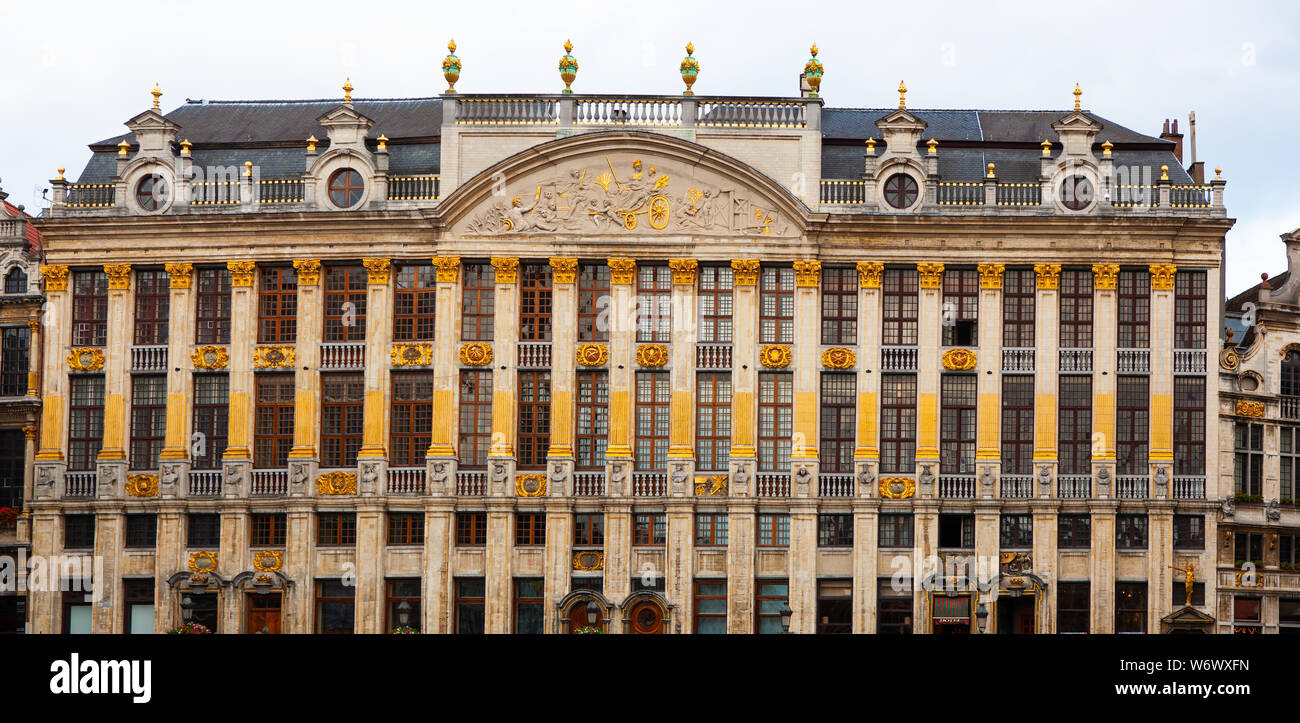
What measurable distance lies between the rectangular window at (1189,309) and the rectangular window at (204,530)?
29.5 m

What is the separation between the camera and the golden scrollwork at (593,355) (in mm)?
59281

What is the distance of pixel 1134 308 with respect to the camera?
59.4 meters

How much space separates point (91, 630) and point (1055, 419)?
2963 cm

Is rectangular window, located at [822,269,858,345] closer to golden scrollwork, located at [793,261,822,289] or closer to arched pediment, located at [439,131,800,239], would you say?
golden scrollwork, located at [793,261,822,289]

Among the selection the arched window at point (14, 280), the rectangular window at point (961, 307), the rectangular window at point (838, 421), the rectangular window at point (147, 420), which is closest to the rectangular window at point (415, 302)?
the rectangular window at point (147, 420)

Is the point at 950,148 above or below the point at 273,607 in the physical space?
above

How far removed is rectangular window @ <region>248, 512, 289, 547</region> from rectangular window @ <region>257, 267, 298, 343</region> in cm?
539

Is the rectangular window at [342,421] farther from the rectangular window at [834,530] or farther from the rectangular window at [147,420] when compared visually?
the rectangular window at [834,530]

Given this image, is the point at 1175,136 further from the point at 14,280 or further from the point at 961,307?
the point at 14,280

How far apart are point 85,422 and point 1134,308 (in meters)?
32.4

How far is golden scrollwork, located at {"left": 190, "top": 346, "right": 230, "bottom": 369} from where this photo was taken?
60.2 metres

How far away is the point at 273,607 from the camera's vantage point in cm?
5881
